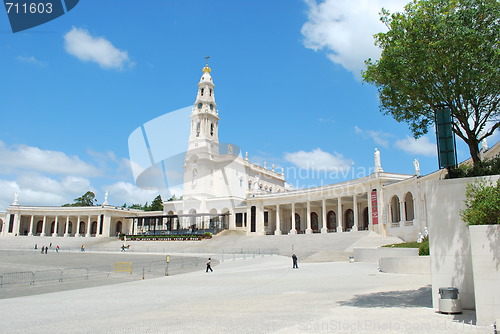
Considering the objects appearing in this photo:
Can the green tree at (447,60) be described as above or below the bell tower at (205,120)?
below

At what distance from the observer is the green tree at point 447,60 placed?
13180 mm

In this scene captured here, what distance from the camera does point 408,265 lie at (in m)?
23.5

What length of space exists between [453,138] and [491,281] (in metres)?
5.00

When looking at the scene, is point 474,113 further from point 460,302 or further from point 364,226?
point 364,226

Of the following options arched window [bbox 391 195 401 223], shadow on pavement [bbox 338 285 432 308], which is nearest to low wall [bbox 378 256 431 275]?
shadow on pavement [bbox 338 285 432 308]

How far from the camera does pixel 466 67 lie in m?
13.4

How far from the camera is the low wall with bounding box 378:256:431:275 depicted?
22.8 m

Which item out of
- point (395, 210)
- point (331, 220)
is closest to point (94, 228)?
point (331, 220)

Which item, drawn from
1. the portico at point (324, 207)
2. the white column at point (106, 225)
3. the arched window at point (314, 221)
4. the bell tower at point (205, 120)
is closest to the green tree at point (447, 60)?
the portico at point (324, 207)

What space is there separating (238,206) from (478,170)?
60607 mm

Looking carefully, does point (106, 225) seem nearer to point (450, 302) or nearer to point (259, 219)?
point (259, 219)

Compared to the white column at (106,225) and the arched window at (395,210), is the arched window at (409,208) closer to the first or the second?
the arched window at (395,210)

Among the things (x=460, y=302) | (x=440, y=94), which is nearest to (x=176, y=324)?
(x=460, y=302)

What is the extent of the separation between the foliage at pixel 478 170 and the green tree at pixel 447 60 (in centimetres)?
31
